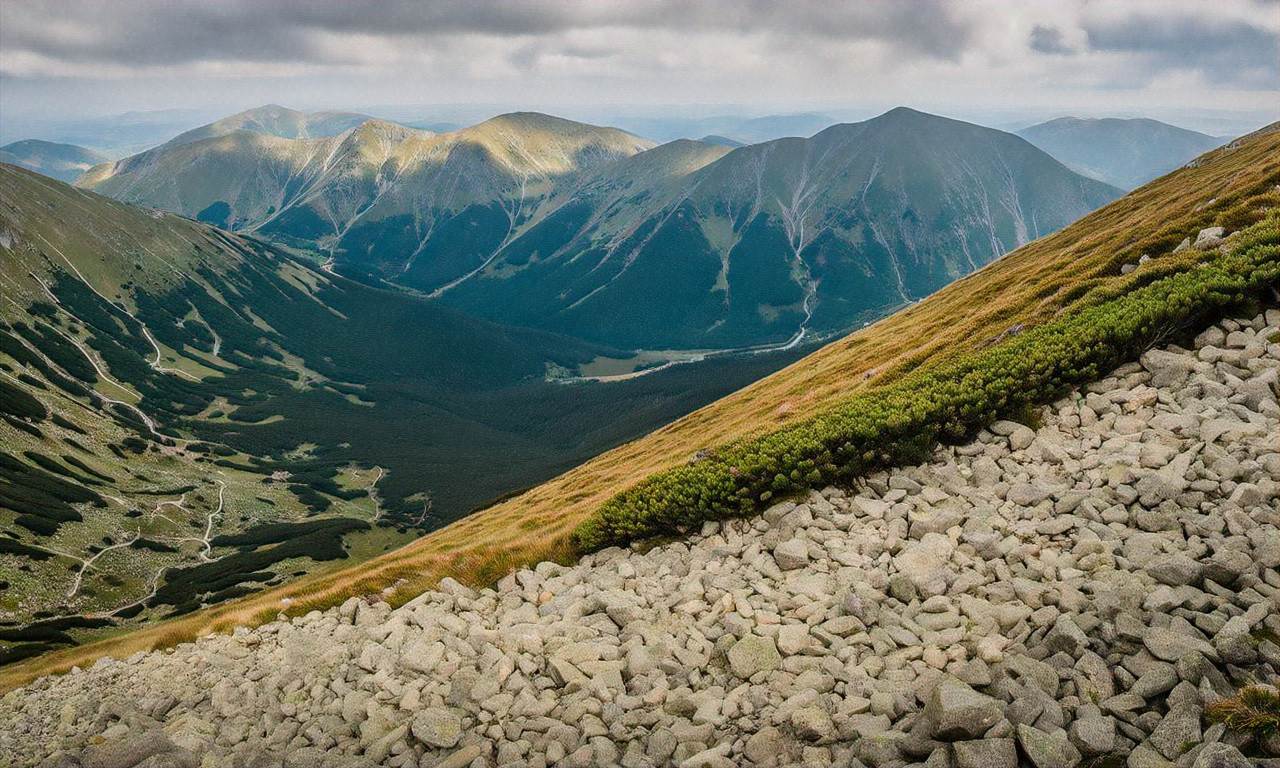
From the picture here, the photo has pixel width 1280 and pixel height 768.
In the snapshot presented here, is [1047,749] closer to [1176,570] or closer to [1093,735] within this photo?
[1093,735]

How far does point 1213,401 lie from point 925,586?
10.2 metres

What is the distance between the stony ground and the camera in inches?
427

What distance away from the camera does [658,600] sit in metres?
18.3

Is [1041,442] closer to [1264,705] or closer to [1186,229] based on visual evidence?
[1264,705]

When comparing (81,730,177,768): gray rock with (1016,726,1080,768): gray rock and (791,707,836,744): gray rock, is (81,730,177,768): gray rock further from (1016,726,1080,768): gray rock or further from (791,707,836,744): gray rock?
(1016,726,1080,768): gray rock

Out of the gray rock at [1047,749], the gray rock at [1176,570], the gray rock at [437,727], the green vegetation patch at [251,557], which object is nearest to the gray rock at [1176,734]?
the gray rock at [1047,749]

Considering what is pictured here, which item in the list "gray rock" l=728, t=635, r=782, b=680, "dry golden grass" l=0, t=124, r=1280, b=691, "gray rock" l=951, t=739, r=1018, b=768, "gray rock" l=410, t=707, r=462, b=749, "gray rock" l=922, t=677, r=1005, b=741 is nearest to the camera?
"gray rock" l=951, t=739, r=1018, b=768

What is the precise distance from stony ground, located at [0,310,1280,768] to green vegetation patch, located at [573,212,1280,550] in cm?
78

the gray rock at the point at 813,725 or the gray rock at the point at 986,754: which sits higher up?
the gray rock at the point at 986,754

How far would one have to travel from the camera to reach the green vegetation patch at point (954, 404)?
20.6 metres

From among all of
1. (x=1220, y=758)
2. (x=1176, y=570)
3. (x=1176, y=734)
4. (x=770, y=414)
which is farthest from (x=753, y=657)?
(x=770, y=414)

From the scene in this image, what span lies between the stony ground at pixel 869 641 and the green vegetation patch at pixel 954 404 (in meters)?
0.78

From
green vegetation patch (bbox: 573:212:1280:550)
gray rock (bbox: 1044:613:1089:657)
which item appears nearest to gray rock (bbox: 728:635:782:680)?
gray rock (bbox: 1044:613:1089:657)

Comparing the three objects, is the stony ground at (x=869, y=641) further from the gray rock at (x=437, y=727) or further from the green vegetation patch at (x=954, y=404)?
the green vegetation patch at (x=954, y=404)
